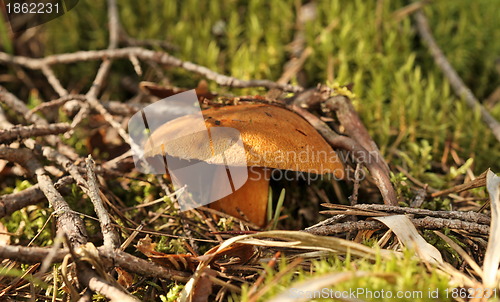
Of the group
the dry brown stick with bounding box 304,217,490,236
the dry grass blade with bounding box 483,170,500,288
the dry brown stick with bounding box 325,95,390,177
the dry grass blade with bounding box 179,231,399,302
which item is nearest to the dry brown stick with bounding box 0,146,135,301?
the dry grass blade with bounding box 179,231,399,302

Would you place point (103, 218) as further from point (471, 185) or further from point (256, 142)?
point (471, 185)

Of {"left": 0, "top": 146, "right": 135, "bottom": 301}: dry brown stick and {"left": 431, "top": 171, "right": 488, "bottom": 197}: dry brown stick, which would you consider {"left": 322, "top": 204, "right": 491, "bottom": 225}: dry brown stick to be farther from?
{"left": 0, "top": 146, "right": 135, "bottom": 301}: dry brown stick

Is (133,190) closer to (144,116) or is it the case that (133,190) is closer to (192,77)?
(144,116)

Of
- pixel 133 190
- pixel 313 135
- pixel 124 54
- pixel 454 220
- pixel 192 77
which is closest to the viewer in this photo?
pixel 454 220

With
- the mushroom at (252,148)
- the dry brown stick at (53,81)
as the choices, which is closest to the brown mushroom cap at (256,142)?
the mushroom at (252,148)

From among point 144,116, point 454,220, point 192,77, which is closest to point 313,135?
point 454,220

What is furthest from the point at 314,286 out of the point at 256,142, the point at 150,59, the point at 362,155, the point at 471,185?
the point at 150,59

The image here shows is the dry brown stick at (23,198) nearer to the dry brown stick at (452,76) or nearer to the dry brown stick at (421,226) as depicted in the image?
the dry brown stick at (421,226)
